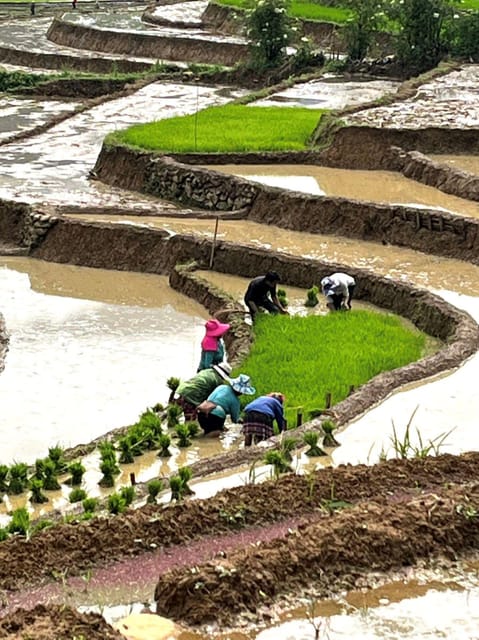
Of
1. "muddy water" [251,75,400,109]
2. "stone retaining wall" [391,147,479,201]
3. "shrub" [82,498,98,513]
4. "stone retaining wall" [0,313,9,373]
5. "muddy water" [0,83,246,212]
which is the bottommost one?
"muddy water" [0,83,246,212]

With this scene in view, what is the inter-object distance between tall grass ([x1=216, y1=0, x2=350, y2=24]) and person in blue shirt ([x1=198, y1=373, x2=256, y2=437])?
84.1 feet

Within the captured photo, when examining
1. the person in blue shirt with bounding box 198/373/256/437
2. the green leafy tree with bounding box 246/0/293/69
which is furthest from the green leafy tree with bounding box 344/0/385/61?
the person in blue shirt with bounding box 198/373/256/437

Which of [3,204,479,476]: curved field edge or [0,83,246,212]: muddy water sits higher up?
[3,204,479,476]: curved field edge

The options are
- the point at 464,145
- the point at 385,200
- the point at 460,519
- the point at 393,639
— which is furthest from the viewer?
the point at 464,145

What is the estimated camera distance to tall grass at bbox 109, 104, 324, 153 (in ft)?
65.8

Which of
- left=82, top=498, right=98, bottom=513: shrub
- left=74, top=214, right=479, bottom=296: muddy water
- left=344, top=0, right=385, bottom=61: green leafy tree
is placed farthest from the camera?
left=344, top=0, right=385, bottom=61: green leafy tree

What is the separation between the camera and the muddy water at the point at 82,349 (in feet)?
35.1

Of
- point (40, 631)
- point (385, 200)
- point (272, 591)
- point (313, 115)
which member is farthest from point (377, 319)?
point (313, 115)

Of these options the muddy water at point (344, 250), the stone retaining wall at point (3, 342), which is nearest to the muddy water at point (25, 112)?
the muddy water at point (344, 250)

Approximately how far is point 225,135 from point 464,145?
11.5ft

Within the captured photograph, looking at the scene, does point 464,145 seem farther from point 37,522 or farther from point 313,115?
point 37,522

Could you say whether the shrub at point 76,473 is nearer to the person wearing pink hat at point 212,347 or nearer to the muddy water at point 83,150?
the person wearing pink hat at point 212,347

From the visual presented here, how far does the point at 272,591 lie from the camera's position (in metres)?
6.36

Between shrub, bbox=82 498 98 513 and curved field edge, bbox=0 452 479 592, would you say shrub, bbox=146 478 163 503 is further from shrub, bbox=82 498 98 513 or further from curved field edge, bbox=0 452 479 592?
curved field edge, bbox=0 452 479 592
